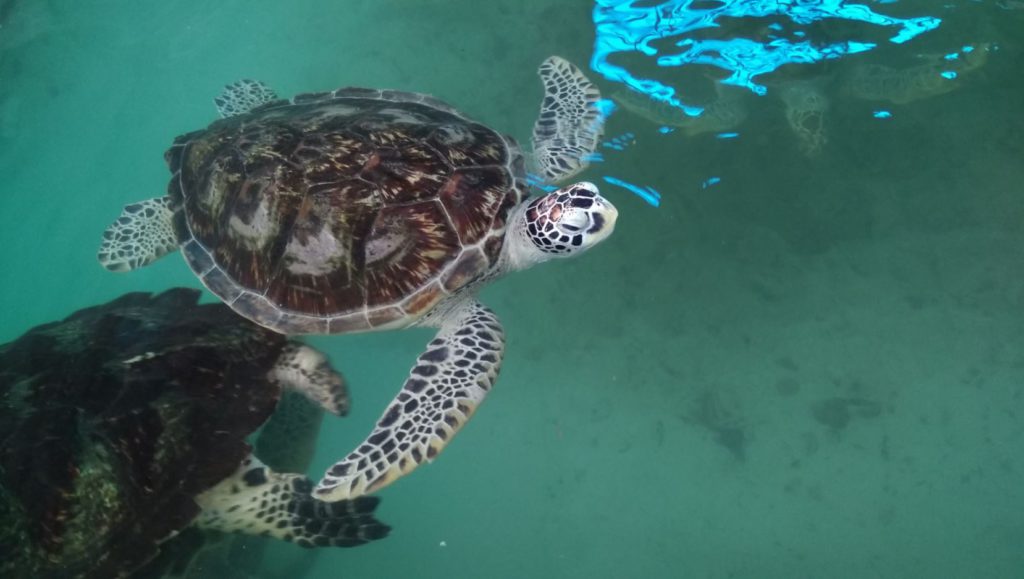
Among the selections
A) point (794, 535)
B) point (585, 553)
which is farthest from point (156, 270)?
point (794, 535)

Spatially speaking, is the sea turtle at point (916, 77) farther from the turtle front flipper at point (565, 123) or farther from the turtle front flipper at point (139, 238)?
the turtle front flipper at point (139, 238)

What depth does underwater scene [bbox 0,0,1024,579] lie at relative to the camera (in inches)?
127

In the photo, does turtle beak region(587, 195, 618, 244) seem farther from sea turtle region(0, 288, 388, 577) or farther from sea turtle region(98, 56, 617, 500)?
sea turtle region(0, 288, 388, 577)

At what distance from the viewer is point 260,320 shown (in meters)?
3.41

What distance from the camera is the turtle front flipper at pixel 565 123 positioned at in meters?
4.19

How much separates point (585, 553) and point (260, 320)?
9.32 feet

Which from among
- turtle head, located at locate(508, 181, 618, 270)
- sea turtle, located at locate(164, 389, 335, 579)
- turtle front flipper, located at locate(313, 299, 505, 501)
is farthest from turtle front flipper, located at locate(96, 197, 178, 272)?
turtle head, located at locate(508, 181, 618, 270)

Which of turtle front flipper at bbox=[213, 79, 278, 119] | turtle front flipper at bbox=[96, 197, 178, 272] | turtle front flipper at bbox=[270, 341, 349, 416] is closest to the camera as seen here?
turtle front flipper at bbox=[270, 341, 349, 416]

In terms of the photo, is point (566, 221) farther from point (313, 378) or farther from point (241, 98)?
point (241, 98)

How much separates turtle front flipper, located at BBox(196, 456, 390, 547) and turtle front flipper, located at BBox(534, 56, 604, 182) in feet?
8.11

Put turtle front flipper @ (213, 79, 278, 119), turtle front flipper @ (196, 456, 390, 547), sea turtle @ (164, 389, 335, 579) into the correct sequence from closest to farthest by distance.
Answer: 1. turtle front flipper @ (196, 456, 390, 547)
2. sea turtle @ (164, 389, 335, 579)
3. turtle front flipper @ (213, 79, 278, 119)

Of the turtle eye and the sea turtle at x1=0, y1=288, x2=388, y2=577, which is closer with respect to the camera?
the sea turtle at x1=0, y1=288, x2=388, y2=577

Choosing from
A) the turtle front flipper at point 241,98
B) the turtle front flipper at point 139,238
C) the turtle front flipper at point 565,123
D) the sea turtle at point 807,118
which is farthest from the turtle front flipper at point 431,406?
the sea turtle at point 807,118

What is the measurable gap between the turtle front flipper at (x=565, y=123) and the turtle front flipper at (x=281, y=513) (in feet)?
8.11
